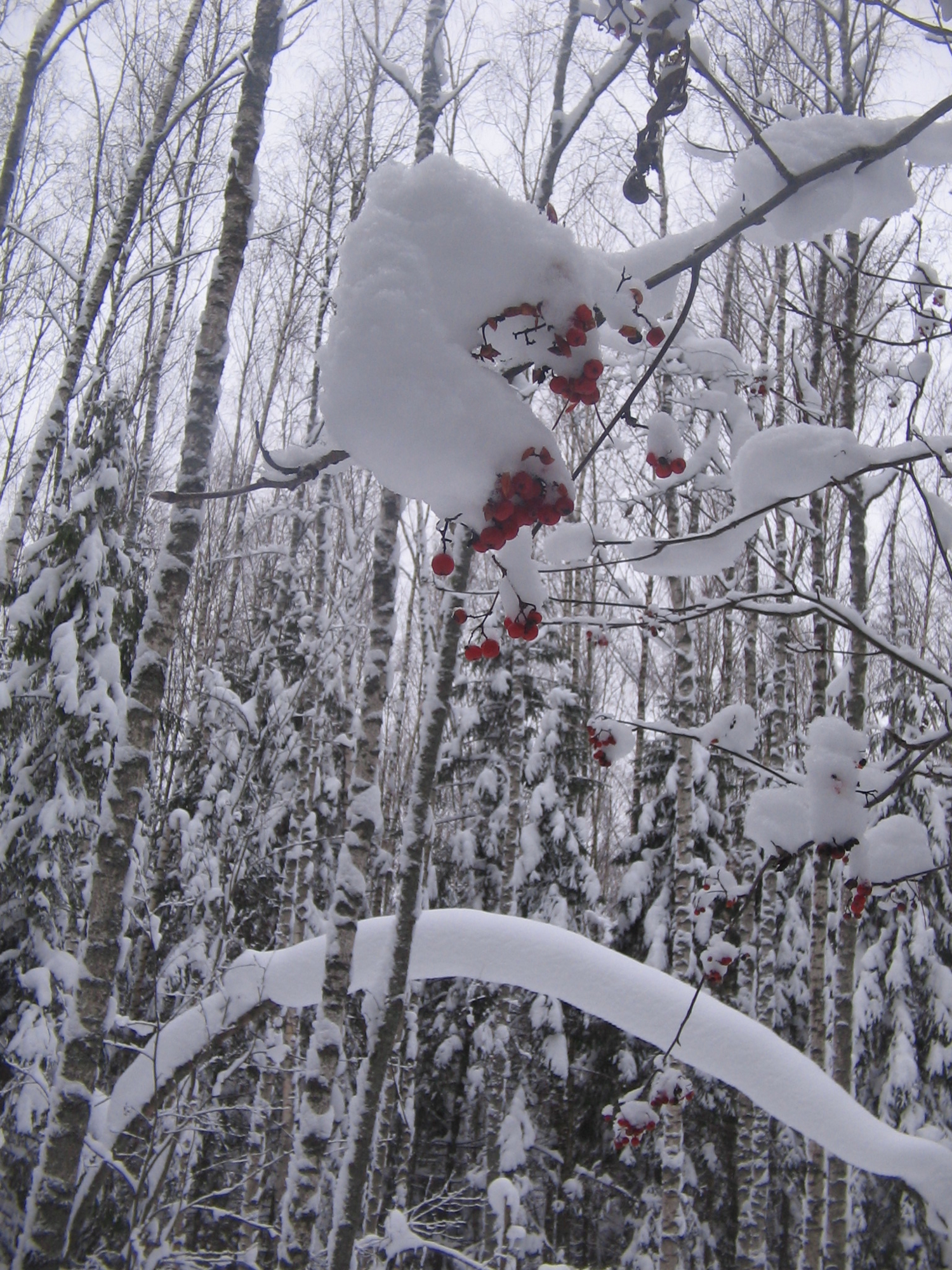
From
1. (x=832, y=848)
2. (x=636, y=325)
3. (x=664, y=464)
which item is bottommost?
(x=832, y=848)

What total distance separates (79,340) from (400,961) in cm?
610

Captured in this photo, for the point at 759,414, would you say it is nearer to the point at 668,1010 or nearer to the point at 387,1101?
the point at 668,1010

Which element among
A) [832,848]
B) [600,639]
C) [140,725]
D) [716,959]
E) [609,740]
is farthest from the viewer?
[600,639]

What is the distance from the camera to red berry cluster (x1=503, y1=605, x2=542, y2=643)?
4.78 ft

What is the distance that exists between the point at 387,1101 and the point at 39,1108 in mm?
5215

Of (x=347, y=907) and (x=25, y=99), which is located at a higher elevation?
(x=25, y=99)

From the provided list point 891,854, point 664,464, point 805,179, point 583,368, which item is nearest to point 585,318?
point 583,368

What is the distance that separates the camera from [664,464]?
244 cm

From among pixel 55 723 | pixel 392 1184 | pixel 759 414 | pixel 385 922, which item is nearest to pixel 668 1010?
pixel 385 922

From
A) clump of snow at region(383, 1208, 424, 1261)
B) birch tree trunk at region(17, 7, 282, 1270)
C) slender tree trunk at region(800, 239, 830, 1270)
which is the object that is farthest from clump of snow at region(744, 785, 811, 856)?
slender tree trunk at region(800, 239, 830, 1270)

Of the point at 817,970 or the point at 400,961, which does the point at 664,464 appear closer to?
the point at 400,961

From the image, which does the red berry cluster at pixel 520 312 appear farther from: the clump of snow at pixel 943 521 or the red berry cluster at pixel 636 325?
the clump of snow at pixel 943 521

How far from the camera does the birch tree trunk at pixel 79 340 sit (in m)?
6.80

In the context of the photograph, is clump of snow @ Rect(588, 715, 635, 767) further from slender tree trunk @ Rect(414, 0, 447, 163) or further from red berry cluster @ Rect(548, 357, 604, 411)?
slender tree trunk @ Rect(414, 0, 447, 163)
